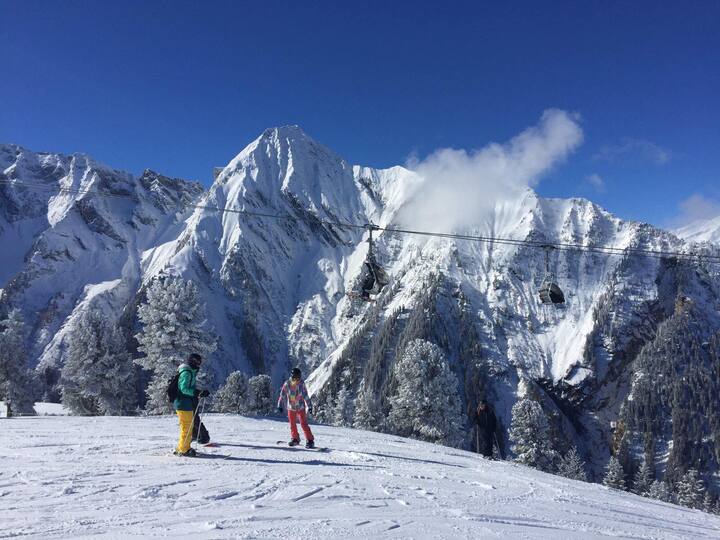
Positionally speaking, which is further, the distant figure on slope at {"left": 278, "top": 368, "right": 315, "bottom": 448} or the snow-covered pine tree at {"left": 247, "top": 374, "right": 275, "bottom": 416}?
the snow-covered pine tree at {"left": 247, "top": 374, "right": 275, "bottom": 416}

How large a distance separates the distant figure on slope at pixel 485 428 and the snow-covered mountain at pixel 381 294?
91964 millimetres

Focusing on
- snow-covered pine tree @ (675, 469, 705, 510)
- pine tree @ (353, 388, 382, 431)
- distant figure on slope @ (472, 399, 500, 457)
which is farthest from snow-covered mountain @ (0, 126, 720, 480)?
distant figure on slope @ (472, 399, 500, 457)

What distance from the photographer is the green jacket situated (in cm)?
1082

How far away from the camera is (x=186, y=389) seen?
10961 mm

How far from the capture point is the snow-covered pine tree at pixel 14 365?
38250mm

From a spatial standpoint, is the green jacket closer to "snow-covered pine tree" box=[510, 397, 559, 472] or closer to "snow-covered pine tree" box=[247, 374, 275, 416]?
"snow-covered pine tree" box=[510, 397, 559, 472]

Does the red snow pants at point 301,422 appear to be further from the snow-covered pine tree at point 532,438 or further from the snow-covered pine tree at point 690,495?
the snow-covered pine tree at point 690,495

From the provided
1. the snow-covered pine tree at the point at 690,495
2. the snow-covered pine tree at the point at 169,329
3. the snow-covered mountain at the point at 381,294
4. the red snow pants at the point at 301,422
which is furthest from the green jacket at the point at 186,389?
the snow-covered mountain at the point at 381,294

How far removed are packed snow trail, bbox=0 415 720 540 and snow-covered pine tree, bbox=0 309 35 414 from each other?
103 feet

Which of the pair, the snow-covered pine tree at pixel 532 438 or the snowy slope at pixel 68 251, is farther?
the snowy slope at pixel 68 251

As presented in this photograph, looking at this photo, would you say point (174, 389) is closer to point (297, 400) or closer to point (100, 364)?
point (297, 400)

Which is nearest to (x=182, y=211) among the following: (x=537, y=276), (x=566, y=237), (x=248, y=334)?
(x=248, y=334)

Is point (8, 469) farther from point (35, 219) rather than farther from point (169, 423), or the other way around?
point (35, 219)

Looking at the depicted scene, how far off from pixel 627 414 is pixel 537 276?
56.9 m
